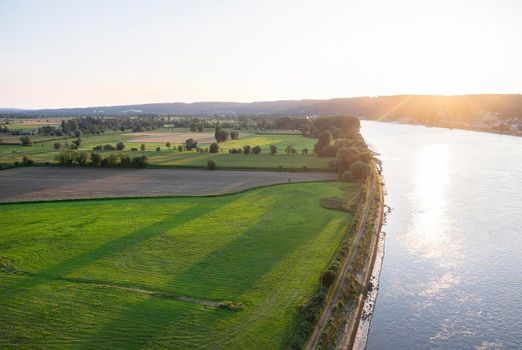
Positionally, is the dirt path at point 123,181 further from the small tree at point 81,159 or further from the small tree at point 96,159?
the small tree at point 81,159

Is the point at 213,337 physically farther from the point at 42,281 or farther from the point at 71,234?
the point at 71,234

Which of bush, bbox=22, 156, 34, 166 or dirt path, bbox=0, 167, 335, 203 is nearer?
dirt path, bbox=0, 167, 335, 203

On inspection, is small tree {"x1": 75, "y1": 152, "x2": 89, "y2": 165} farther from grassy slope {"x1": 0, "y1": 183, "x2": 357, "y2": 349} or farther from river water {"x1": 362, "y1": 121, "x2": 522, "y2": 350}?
river water {"x1": 362, "y1": 121, "x2": 522, "y2": 350}

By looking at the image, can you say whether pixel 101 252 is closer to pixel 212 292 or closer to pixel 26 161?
pixel 212 292

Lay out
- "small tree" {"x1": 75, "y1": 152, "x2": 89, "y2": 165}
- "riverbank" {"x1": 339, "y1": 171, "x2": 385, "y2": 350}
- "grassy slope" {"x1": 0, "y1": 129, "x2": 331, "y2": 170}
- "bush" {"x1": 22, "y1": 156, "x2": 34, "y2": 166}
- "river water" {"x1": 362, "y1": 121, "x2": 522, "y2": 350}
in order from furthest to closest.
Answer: "bush" {"x1": 22, "y1": 156, "x2": 34, "y2": 166}, "grassy slope" {"x1": 0, "y1": 129, "x2": 331, "y2": 170}, "small tree" {"x1": 75, "y1": 152, "x2": 89, "y2": 165}, "river water" {"x1": 362, "y1": 121, "x2": 522, "y2": 350}, "riverbank" {"x1": 339, "y1": 171, "x2": 385, "y2": 350}

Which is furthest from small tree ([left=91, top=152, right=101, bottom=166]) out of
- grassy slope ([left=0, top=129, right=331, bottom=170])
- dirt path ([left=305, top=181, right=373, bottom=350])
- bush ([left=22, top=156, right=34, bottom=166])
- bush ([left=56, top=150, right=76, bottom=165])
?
dirt path ([left=305, top=181, right=373, bottom=350])

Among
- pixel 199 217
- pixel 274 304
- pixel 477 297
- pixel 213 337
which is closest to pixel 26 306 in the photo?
pixel 213 337

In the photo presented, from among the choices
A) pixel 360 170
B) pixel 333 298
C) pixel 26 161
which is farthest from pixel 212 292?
pixel 26 161
